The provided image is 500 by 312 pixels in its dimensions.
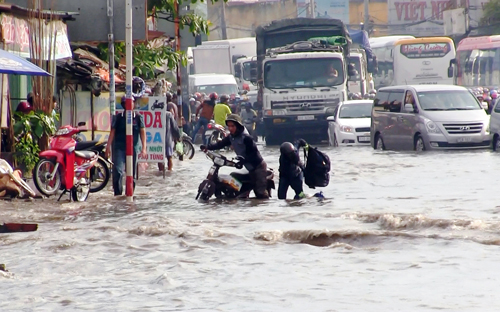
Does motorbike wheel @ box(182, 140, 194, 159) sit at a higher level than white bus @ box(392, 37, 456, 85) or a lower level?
lower

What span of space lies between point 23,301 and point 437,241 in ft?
13.9

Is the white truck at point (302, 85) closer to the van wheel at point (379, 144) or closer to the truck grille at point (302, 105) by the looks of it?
the truck grille at point (302, 105)

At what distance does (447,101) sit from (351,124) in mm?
4085

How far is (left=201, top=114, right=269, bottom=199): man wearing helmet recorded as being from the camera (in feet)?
44.8

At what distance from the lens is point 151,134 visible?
16.9m

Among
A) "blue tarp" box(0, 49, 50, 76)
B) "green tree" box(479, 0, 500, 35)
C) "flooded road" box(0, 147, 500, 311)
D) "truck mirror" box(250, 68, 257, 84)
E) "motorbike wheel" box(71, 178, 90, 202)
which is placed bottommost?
"flooded road" box(0, 147, 500, 311)

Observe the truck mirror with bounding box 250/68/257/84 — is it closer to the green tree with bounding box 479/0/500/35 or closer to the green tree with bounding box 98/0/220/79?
the green tree with bounding box 98/0/220/79

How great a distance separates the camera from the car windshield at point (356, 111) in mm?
27906

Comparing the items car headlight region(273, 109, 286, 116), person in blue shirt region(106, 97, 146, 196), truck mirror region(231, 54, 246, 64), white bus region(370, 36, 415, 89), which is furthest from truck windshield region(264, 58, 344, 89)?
truck mirror region(231, 54, 246, 64)

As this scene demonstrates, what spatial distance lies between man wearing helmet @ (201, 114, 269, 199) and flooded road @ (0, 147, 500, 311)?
286 millimetres

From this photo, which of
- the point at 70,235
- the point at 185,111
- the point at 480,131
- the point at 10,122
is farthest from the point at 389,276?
the point at 185,111

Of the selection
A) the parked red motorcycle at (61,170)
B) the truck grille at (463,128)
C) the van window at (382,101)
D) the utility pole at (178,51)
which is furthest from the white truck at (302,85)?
the parked red motorcycle at (61,170)

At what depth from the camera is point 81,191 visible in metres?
14.1

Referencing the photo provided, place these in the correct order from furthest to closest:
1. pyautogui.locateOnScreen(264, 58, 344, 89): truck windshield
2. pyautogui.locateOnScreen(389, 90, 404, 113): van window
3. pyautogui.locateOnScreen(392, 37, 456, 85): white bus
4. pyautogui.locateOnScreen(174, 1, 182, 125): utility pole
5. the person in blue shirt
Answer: pyautogui.locateOnScreen(392, 37, 456, 85): white bus, pyautogui.locateOnScreen(264, 58, 344, 89): truck windshield, pyautogui.locateOnScreen(389, 90, 404, 113): van window, pyautogui.locateOnScreen(174, 1, 182, 125): utility pole, the person in blue shirt
